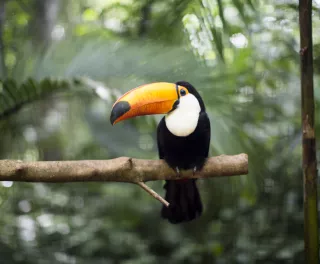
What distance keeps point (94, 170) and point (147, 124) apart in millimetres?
992

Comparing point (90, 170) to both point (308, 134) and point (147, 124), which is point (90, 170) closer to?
point (308, 134)

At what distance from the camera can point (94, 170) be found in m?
0.97

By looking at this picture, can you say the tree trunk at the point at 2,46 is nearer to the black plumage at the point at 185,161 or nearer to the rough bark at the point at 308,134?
the black plumage at the point at 185,161

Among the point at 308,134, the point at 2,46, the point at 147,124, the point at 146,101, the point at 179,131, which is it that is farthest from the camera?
the point at 2,46

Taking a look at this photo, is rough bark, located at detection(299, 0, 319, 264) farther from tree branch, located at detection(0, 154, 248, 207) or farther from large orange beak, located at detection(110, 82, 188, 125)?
large orange beak, located at detection(110, 82, 188, 125)

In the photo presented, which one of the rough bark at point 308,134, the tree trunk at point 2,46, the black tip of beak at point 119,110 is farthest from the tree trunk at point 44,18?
the rough bark at point 308,134

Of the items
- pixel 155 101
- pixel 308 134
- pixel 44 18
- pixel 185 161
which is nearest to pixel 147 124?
pixel 185 161

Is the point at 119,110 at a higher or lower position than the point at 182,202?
higher

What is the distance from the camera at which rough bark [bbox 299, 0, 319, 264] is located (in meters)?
0.93

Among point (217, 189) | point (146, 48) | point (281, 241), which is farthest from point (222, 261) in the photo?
point (146, 48)

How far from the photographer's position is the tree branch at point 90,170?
0.95 metres

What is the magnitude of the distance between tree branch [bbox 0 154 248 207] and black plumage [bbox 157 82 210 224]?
0.38 feet

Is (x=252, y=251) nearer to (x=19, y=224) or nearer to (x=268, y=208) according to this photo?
(x=268, y=208)

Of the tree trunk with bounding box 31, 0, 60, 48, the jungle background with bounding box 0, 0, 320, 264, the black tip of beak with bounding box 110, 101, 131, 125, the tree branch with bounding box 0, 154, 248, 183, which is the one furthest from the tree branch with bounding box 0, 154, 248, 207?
the tree trunk with bounding box 31, 0, 60, 48
